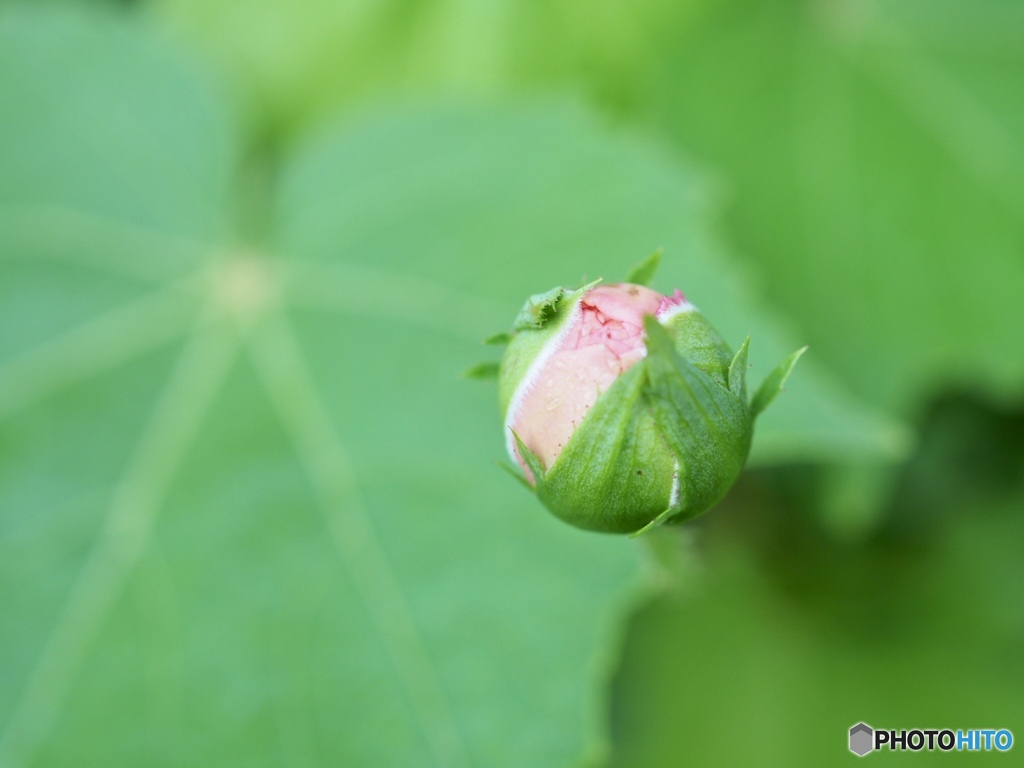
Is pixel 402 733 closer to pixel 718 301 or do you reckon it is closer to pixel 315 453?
pixel 315 453

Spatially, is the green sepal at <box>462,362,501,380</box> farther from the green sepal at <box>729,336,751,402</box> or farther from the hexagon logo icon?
the hexagon logo icon

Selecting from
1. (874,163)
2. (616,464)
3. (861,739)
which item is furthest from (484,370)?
(861,739)

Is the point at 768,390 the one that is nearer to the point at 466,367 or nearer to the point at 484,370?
the point at 484,370

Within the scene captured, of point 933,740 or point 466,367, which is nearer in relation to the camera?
point 466,367

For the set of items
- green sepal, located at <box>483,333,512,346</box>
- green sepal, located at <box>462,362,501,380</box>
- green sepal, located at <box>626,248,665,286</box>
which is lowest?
green sepal, located at <box>483,333,512,346</box>

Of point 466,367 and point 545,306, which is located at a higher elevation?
point 466,367

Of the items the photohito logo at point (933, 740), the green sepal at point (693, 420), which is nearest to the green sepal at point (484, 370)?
the green sepal at point (693, 420)

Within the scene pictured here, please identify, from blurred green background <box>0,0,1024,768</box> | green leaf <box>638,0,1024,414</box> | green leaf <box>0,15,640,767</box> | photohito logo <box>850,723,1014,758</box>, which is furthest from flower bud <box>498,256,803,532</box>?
photohito logo <box>850,723,1014,758</box>

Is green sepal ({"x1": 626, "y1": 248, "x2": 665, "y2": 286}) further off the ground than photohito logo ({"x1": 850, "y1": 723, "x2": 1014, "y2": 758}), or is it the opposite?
photohito logo ({"x1": 850, "y1": 723, "x2": 1014, "y2": 758})
